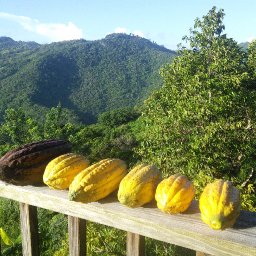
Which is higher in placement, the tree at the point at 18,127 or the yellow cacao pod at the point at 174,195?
the yellow cacao pod at the point at 174,195

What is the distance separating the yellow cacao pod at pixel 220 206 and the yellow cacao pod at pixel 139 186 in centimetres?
24

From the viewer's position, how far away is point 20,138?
27.4 meters

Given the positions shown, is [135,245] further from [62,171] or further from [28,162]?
[28,162]

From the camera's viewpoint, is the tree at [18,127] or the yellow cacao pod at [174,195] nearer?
the yellow cacao pod at [174,195]

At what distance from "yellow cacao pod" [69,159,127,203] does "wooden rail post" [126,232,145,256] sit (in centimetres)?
23

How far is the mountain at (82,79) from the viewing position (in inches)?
3489

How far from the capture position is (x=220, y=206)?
135 cm

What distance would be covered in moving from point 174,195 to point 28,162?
867 millimetres

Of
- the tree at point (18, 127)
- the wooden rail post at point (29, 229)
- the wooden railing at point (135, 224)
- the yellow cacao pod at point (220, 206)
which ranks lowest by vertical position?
the tree at point (18, 127)

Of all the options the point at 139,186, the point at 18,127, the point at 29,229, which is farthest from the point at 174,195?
the point at 18,127

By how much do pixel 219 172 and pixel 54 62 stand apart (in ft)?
355

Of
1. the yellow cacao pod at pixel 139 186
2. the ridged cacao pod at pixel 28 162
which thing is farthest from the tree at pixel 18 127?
the yellow cacao pod at pixel 139 186

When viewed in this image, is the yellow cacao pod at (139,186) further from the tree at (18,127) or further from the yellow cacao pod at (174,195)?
the tree at (18,127)

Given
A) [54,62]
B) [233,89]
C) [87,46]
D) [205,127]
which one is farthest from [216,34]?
[87,46]
